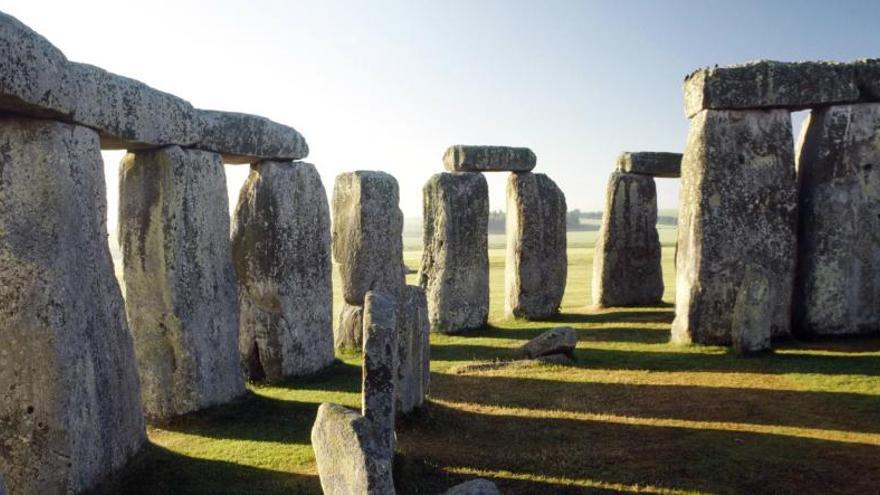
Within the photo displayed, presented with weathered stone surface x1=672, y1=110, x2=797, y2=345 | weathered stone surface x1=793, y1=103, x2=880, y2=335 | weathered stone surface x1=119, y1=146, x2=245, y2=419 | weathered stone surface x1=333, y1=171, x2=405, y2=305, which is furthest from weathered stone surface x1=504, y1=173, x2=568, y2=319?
weathered stone surface x1=119, y1=146, x2=245, y2=419

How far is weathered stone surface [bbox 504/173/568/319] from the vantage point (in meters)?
17.6

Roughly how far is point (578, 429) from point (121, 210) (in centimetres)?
603

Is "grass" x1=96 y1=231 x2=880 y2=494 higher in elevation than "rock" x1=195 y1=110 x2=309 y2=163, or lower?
lower

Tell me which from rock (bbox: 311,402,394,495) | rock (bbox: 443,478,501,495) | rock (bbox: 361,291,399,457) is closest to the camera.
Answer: rock (bbox: 311,402,394,495)

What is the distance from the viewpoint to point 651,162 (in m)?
19.1

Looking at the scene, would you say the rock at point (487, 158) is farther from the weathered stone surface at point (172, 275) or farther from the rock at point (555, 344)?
the weathered stone surface at point (172, 275)

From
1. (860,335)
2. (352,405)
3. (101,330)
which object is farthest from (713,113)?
(101,330)

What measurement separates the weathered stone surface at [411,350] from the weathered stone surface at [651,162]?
37.3ft

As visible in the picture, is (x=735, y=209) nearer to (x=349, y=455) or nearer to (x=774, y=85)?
(x=774, y=85)

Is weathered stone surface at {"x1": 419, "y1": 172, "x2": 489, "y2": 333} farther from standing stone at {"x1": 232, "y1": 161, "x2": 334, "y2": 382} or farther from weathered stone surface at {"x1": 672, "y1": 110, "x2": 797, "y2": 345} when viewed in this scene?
weathered stone surface at {"x1": 672, "y1": 110, "x2": 797, "y2": 345}

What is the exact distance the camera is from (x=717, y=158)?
12.5m

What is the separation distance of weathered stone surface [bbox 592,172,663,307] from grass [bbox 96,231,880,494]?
19.3 ft

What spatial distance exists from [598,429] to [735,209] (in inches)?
219

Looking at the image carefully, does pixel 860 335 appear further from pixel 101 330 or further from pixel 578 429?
pixel 101 330
